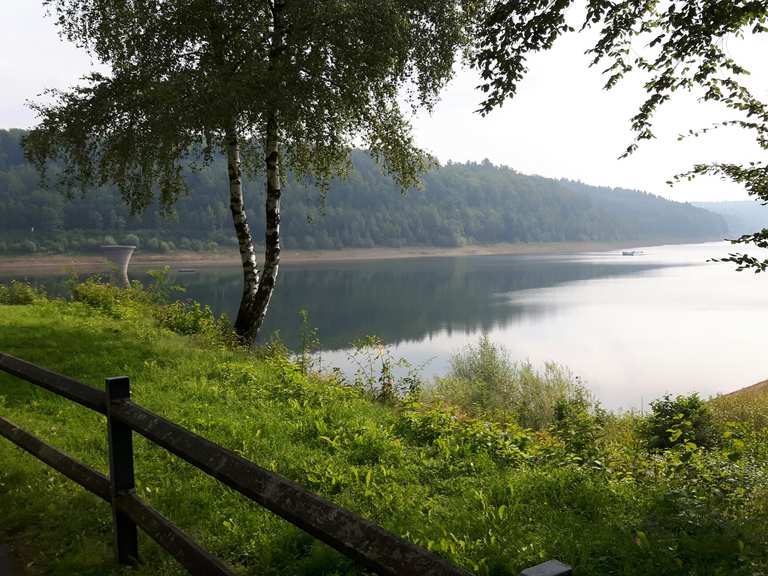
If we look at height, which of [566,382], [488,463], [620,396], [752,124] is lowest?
[620,396]

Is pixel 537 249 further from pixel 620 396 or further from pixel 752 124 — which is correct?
pixel 752 124

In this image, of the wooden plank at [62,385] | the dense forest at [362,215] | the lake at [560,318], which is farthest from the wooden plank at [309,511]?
the dense forest at [362,215]

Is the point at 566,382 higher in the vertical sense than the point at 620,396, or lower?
higher

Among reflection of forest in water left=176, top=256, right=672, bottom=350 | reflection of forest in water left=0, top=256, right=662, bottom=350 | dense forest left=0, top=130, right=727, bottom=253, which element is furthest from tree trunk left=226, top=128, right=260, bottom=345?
dense forest left=0, top=130, right=727, bottom=253

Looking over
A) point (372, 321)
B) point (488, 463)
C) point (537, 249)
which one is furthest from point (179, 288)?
point (537, 249)

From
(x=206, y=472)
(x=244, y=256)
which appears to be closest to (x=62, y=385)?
(x=206, y=472)

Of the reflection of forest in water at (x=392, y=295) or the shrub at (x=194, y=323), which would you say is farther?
the reflection of forest in water at (x=392, y=295)

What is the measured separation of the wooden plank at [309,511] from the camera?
1.68 m

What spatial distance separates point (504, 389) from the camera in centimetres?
1864

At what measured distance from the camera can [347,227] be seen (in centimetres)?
11844

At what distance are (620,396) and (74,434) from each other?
19984 millimetres

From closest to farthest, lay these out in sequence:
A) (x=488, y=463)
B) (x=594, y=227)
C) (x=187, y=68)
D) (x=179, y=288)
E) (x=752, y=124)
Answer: (x=488, y=463)
(x=752, y=124)
(x=187, y=68)
(x=179, y=288)
(x=594, y=227)

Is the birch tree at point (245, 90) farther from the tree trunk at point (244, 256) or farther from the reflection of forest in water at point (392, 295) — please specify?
the reflection of forest in water at point (392, 295)

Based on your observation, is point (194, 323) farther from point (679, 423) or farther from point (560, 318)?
point (560, 318)
